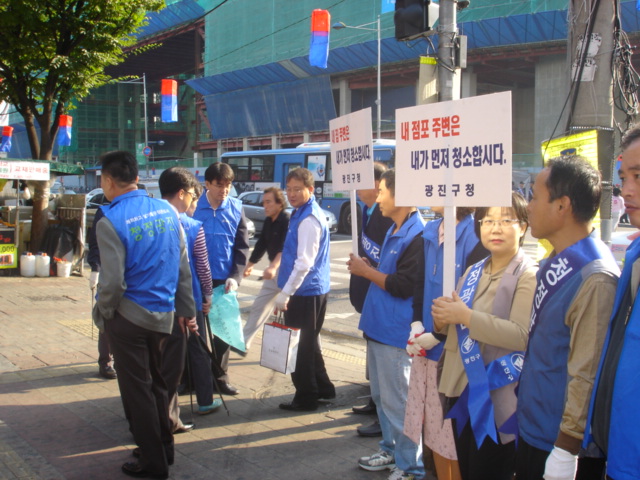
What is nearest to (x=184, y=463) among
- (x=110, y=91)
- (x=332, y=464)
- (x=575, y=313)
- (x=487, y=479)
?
(x=332, y=464)

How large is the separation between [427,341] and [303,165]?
2280 centimetres

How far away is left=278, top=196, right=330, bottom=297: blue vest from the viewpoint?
5.07m

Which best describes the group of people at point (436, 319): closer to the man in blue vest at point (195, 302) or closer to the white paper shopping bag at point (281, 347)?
the man in blue vest at point (195, 302)

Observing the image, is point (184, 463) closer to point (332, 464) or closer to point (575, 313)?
point (332, 464)

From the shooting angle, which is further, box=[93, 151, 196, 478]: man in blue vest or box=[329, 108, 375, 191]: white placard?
box=[329, 108, 375, 191]: white placard

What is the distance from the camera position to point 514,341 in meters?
2.69

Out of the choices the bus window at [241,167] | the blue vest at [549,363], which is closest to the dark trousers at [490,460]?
Answer: the blue vest at [549,363]

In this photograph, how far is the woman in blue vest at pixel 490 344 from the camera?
2746mm

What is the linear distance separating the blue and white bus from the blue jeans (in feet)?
58.5

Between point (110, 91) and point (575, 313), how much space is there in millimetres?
72657

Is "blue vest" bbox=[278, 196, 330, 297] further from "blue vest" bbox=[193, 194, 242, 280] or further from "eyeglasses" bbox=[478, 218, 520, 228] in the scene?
"eyeglasses" bbox=[478, 218, 520, 228]

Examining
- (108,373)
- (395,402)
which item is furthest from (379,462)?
(108,373)

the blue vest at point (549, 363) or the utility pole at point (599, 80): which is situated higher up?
the utility pole at point (599, 80)

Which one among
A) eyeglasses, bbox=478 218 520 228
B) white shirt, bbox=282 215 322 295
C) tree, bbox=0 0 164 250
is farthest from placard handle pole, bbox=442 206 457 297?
tree, bbox=0 0 164 250
